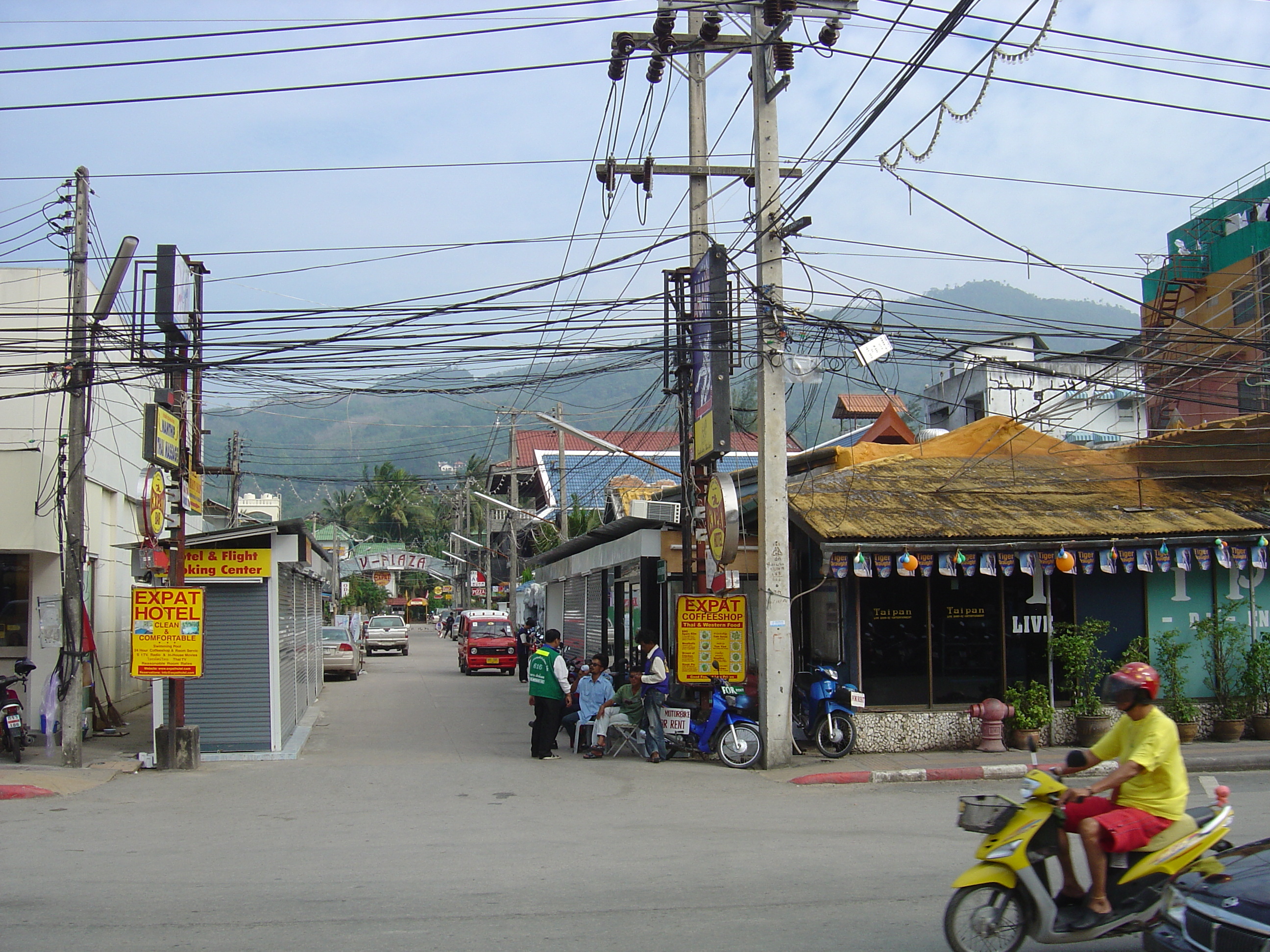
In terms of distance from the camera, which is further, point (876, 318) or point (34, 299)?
point (34, 299)

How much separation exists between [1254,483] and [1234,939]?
15889 millimetres

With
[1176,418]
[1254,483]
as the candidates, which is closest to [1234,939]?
[1254,483]

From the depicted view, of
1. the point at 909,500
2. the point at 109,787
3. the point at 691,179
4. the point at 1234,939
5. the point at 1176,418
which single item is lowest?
the point at 109,787

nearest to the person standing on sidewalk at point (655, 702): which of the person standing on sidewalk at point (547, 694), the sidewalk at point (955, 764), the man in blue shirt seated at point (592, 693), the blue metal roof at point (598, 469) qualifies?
the man in blue shirt seated at point (592, 693)

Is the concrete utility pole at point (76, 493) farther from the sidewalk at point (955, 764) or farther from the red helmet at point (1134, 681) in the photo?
the red helmet at point (1134, 681)

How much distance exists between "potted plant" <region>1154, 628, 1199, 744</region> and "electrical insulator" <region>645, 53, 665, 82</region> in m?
11.5

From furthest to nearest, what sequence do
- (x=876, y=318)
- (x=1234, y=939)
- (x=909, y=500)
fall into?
(x=909, y=500) < (x=876, y=318) < (x=1234, y=939)

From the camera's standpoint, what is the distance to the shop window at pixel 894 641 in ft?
51.0

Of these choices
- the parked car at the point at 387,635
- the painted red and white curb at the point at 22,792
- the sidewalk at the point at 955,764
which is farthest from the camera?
the parked car at the point at 387,635

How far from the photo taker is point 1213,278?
3481 cm

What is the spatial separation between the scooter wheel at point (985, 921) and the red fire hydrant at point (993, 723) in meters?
9.75

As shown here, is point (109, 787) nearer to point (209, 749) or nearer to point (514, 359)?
point (209, 749)

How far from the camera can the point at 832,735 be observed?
1461cm

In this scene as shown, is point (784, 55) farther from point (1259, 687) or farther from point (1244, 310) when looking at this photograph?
point (1244, 310)
